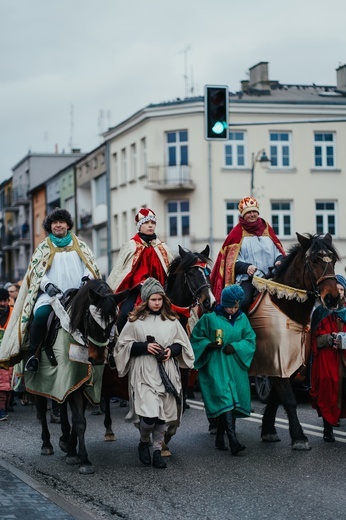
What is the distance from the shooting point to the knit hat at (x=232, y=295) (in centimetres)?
1020

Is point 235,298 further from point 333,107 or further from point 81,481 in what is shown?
point 333,107

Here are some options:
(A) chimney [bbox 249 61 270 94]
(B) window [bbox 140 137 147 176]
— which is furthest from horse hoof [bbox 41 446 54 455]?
(A) chimney [bbox 249 61 270 94]

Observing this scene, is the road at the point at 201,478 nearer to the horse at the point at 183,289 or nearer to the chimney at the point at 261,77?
the horse at the point at 183,289

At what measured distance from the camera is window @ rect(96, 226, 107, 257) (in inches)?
2258

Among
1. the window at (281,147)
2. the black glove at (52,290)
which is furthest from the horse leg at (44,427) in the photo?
the window at (281,147)

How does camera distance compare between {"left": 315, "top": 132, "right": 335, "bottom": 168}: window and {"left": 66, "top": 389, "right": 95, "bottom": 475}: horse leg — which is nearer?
{"left": 66, "top": 389, "right": 95, "bottom": 475}: horse leg

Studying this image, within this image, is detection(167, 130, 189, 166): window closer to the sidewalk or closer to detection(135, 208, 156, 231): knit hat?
detection(135, 208, 156, 231): knit hat

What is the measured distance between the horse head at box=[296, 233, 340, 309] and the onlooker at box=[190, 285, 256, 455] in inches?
28.9

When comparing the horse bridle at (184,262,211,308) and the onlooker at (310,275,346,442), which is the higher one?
the horse bridle at (184,262,211,308)

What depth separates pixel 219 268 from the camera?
1196 cm

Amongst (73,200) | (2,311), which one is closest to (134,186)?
(73,200)

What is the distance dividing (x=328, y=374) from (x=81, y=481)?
316 centimetres

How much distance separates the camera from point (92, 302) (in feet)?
30.4

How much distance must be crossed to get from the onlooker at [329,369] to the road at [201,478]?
1.09 feet
